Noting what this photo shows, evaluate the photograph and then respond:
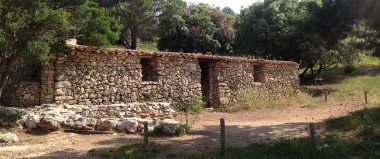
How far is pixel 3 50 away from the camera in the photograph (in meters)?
9.27

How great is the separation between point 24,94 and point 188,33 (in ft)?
54.9

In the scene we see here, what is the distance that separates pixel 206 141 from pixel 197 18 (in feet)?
66.4

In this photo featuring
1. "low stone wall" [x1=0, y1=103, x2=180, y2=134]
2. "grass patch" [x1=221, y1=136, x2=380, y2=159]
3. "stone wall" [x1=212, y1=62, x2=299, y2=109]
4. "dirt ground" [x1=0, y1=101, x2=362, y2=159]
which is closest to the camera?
"grass patch" [x1=221, y1=136, x2=380, y2=159]

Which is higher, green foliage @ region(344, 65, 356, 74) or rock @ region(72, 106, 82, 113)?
green foliage @ region(344, 65, 356, 74)

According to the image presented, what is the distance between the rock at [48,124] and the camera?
9203mm

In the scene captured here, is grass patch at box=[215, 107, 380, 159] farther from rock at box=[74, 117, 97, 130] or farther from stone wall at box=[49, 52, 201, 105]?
stone wall at box=[49, 52, 201, 105]

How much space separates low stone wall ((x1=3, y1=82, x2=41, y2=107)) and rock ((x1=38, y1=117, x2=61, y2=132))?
2294 mm

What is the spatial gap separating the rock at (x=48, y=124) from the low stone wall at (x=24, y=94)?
7.53 ft

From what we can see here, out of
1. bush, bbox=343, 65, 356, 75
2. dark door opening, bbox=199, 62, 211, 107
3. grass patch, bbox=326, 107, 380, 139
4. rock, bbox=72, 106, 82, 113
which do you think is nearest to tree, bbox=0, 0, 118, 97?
rock, bbox=72, 106, 82, 113

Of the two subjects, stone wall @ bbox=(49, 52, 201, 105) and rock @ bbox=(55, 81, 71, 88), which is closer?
rock @ bbox=(55, 81, 71, 88)

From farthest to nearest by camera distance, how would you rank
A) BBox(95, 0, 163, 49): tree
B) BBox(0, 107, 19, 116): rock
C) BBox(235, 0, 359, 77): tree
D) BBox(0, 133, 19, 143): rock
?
BBox(235, 0, 359, 77): tree, BBox(95, 0, 163, 49): tree, BBox(0, 107, 19, 116): rock, BBox(0, 133, 19, 143): rock

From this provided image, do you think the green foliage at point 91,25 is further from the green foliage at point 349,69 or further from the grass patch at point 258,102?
the green foliage at point 349,69

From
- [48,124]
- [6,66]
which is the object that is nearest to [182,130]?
[48,124]

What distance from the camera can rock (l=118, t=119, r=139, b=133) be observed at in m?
9.72
